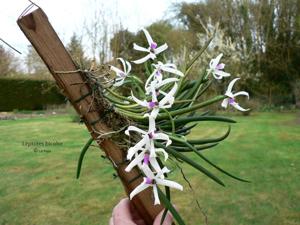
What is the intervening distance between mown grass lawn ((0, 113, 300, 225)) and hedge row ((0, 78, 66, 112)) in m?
11.6

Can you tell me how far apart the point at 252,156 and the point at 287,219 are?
2.76m

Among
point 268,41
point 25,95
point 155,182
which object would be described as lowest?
point 25,95

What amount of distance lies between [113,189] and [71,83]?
3.86 m

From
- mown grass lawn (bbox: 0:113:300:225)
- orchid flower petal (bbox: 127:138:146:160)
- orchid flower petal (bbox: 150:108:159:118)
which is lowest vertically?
mown grass lawn (bbox: 0:113:300:225)

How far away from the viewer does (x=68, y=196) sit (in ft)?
14.7

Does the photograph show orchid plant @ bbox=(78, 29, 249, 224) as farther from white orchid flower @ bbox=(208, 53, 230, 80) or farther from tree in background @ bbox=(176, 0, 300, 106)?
tree in background @ bbox=(176, 0, 300, 106)

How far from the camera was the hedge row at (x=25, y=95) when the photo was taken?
725 inches

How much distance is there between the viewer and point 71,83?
99 centimetres

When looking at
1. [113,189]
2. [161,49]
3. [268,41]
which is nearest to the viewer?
[161,49]

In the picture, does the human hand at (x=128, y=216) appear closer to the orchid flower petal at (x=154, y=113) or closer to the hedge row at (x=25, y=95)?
the orchid flower petal at (x=154, y=113)

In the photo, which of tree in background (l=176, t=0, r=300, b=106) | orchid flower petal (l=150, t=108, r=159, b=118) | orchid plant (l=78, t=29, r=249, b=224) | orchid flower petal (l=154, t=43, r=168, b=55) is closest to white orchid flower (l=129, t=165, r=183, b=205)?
orchid plant (l=78, t=29, r=249, b=224)

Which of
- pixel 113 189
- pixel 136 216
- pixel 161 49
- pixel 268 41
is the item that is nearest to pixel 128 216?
pixel 136 216

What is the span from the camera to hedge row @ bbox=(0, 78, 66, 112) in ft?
60.4

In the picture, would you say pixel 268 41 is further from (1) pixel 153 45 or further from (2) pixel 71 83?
(2) pixel 71 83
